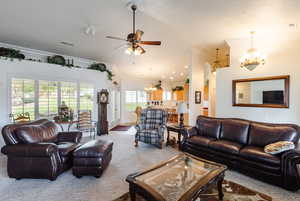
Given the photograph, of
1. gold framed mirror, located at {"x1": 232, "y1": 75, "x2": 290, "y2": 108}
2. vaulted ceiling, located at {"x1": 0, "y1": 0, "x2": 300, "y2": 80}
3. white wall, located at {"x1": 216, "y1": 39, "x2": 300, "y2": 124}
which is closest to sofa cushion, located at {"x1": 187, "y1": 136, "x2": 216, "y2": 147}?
white wall, located at {"x1": 216, "y1": 39, "x2": 300, "y2": 124}

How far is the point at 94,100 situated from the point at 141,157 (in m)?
3.25

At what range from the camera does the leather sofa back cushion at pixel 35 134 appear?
8.64ft

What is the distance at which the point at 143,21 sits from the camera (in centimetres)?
397

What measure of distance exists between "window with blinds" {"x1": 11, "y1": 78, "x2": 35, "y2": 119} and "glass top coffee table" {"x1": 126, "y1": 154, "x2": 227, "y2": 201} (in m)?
4.33

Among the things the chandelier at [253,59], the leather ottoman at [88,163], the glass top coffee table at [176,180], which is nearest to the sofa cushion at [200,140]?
the glass top coffee table at [176,180]

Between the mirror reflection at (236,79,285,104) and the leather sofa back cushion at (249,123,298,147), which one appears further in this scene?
the mirror reflection at (236,79,285,104)

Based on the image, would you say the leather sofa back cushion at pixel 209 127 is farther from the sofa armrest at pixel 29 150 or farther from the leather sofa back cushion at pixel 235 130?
the sofa armrest at pixel 29 150

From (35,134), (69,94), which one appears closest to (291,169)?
(35,134)

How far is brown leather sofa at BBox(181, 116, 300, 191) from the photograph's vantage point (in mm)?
2277

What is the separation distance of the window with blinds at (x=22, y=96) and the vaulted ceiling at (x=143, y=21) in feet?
3.99

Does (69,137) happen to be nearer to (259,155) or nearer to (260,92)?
(259,155)

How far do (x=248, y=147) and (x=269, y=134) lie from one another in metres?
0.51

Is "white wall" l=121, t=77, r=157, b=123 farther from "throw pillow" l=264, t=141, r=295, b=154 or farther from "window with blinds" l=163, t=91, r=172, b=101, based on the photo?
"throw pillow" l=264, t=141, r=295, b=154

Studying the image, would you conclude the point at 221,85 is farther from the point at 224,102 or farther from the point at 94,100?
the point at 94,100
